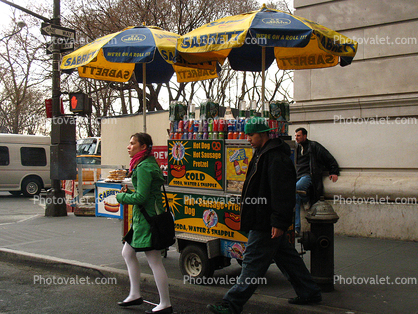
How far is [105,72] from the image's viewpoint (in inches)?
322

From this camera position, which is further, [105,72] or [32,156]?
[32,156]

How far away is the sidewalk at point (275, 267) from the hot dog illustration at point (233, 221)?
710mm

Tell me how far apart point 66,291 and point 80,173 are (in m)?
6.18

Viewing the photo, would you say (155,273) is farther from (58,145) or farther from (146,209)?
(58,145)

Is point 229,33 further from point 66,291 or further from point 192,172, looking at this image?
point 66,291

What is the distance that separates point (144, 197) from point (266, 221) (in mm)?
1233

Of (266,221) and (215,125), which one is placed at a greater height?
(215,125)

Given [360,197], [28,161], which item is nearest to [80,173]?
[360,197]

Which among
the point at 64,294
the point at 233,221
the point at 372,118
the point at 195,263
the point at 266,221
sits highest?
the point at 372,118

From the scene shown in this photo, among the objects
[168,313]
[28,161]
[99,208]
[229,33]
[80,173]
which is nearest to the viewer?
[168,313]

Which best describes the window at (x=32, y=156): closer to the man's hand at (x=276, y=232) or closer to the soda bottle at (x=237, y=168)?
the soda bottle at (x=237, y=168)

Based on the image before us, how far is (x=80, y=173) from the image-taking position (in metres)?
11.4

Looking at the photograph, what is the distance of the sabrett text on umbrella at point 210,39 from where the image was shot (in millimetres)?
5234

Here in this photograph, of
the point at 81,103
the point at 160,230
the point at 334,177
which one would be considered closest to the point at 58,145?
the point at 81,103
